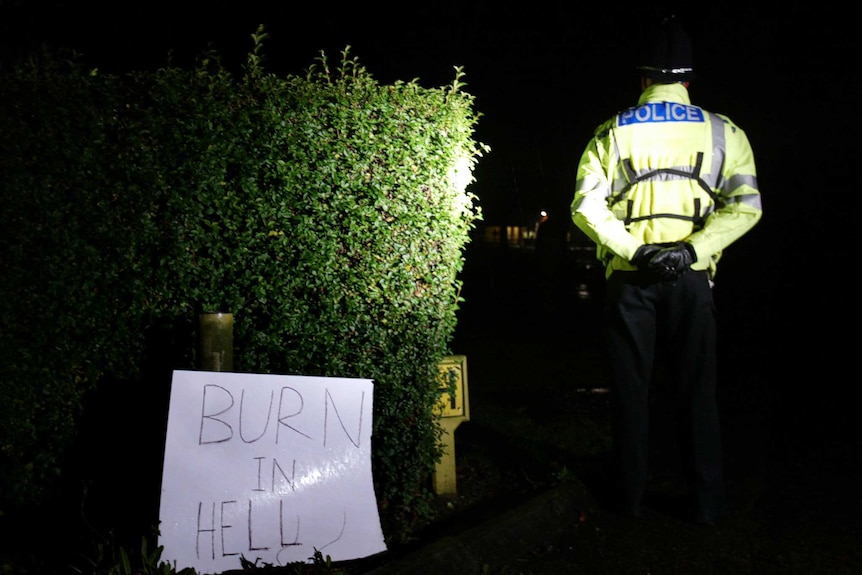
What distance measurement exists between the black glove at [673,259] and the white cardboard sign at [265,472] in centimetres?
149

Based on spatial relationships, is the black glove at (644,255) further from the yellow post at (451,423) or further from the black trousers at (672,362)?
the yellow post at (451,423)

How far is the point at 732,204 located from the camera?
14.0ft

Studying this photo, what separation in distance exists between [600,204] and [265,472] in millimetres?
2067

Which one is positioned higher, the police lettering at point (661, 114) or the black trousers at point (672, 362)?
the police lettering at point (661, 114)

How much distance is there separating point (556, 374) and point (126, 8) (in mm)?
10609

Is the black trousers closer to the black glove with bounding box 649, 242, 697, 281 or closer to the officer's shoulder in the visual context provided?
the black glove with bounding box 649, 242, 697, 281

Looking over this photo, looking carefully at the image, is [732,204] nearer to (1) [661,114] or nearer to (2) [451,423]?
(1) [661,114]

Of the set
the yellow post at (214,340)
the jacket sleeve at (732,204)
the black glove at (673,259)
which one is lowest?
the yellow post at (214,340)

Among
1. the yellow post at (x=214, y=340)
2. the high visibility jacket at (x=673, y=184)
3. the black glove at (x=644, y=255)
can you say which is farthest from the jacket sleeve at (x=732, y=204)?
the yellow post at (x=214, y=340)

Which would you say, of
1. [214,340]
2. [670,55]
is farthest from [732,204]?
[214,340]

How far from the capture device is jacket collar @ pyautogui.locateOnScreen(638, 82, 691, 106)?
4.40 m

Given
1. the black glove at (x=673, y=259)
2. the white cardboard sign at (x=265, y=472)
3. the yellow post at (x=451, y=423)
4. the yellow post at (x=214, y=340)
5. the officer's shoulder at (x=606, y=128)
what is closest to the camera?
the white cardboard sign at (x=265, y=472)

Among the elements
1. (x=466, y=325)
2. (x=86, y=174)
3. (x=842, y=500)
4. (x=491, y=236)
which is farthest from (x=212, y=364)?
(x=491, y=236)

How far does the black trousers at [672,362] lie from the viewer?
437cm
